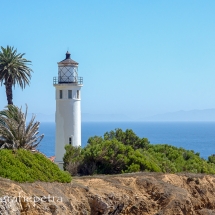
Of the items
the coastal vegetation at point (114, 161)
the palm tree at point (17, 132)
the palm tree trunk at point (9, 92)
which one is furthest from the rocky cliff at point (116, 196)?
the palm tree trunk at point (9, 92)

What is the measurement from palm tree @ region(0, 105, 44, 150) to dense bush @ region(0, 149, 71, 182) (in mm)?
7949

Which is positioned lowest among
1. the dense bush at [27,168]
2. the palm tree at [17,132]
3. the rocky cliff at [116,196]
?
the rocky cliff at [116,196]

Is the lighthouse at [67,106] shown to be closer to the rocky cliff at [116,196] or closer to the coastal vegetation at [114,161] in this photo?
the coastal vegetation at [114,161]

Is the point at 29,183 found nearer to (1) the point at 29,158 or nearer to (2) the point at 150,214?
(1) the point at 29,158

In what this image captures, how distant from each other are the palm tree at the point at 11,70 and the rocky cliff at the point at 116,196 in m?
20.4

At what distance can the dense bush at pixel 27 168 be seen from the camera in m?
17.0

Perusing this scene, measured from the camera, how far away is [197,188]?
2291 cm

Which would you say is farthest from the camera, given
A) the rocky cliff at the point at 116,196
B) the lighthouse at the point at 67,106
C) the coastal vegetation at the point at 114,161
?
the lighthouse at the point at 67,106

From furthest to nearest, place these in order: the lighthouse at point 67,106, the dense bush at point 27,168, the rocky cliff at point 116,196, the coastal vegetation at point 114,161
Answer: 1. the lighthouse at point 67,106
2. the coastal vegetation at point 114,161
3. the dense bush at point 27,168
4. the rocky cliff at point 116,196

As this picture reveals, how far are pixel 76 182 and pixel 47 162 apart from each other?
1.46m

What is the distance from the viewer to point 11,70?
39.7 m

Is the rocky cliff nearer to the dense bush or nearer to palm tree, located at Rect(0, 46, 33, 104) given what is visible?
the dense bush

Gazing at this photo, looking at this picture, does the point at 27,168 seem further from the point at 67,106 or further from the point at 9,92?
the point at 9,92

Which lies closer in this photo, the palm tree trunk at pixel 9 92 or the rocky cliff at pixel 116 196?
the rocky cliff at pixel 116 196
